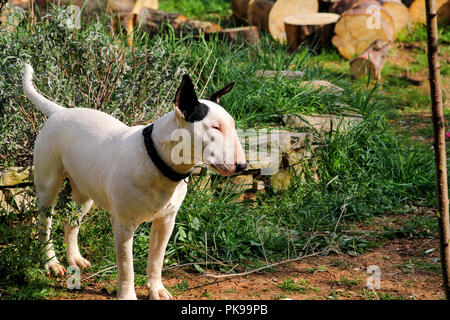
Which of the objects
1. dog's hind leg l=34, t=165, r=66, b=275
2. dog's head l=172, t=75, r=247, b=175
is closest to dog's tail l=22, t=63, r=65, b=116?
dog's hind leg l=34, t=165, r=66, b=275

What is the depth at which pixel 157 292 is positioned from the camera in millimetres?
3477

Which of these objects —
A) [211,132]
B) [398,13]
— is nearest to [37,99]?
[211,132]

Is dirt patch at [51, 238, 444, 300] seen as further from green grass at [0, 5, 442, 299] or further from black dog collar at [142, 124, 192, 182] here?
black dog collar at [142, 124, 192, 182]

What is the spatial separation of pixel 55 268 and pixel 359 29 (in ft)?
23.1

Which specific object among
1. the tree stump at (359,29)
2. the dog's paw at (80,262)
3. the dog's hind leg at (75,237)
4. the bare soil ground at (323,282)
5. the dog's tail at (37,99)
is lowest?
the bare soil ground at (323,282)

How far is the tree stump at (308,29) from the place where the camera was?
9.45 metres

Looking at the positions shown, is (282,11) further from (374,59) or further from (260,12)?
(374,59)

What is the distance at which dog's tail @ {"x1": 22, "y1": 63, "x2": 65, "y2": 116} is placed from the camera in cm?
379

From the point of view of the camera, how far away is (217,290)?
3734 mm

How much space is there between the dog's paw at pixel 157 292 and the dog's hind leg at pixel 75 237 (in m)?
0.67

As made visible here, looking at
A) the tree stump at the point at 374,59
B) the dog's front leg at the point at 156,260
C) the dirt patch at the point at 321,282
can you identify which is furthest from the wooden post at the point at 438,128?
the tree stump at the point at 374,59

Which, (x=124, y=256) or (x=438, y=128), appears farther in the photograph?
(x=124, y=256)

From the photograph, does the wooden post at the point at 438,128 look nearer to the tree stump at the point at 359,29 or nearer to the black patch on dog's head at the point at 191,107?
the black patch on dog's head at the point at 191,107
